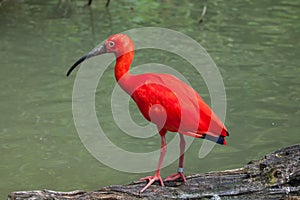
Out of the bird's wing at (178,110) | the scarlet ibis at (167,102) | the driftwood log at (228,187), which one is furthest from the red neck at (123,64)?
the driftwood log at (228,187)

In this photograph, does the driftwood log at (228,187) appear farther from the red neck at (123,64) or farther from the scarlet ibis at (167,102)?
the red neck at (123,64)

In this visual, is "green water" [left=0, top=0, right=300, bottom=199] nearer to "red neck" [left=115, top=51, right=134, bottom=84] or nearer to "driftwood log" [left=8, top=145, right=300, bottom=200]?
"driftwood log" [left=8, top=145, right=300, bottom=200]

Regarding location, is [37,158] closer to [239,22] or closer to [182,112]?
[182,112]

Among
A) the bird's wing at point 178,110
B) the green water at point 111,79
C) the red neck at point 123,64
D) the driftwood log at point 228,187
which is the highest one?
the red neck at point 123,64

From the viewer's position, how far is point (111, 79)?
9383 millimetres

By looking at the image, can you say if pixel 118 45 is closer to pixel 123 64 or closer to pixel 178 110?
pixel 123 64

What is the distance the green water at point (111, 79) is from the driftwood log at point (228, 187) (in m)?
1.87

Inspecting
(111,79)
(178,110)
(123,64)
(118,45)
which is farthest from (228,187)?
(111,79)

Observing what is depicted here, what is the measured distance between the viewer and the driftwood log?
4.49 metres

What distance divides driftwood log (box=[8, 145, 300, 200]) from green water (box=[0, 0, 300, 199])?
1.87m

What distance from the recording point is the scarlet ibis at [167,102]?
179 inches

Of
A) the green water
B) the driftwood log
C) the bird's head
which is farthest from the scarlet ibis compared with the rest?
the green water

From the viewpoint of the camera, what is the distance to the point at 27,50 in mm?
10492

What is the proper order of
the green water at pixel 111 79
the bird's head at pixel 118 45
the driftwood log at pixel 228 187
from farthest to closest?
the green water at pixel 111 79, the bird's head at pixel 118 45, the driftwood log at pixel 228 187
